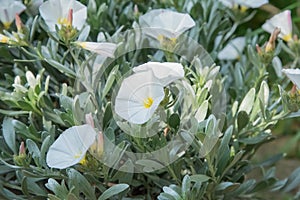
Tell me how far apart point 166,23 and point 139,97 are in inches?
6.8

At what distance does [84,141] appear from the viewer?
66cm

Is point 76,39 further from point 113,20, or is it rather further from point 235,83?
point 235,83

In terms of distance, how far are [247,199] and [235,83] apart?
20 cm

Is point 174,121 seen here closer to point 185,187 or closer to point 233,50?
point 185,187

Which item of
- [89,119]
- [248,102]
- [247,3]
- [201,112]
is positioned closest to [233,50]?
[247,3]

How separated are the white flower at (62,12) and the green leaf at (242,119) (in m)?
0.25

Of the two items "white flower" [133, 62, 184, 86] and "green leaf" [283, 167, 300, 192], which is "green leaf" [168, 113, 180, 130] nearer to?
"white flower" [133, 62, 184, 86]

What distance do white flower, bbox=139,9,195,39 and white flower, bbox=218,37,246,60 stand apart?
7.4 inches

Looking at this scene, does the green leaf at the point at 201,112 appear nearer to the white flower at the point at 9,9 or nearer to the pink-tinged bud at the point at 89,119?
the pink-tinged bud at the point at 89,119

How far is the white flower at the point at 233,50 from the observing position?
0.99 m

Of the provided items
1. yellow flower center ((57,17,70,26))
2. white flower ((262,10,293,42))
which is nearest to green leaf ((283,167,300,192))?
white flower ((262,10,293,42))

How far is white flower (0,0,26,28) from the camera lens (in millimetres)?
840

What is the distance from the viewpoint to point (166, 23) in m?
0.82

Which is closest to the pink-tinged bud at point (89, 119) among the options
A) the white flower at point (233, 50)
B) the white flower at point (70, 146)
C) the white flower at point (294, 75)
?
the white flower at point (70, 146)
